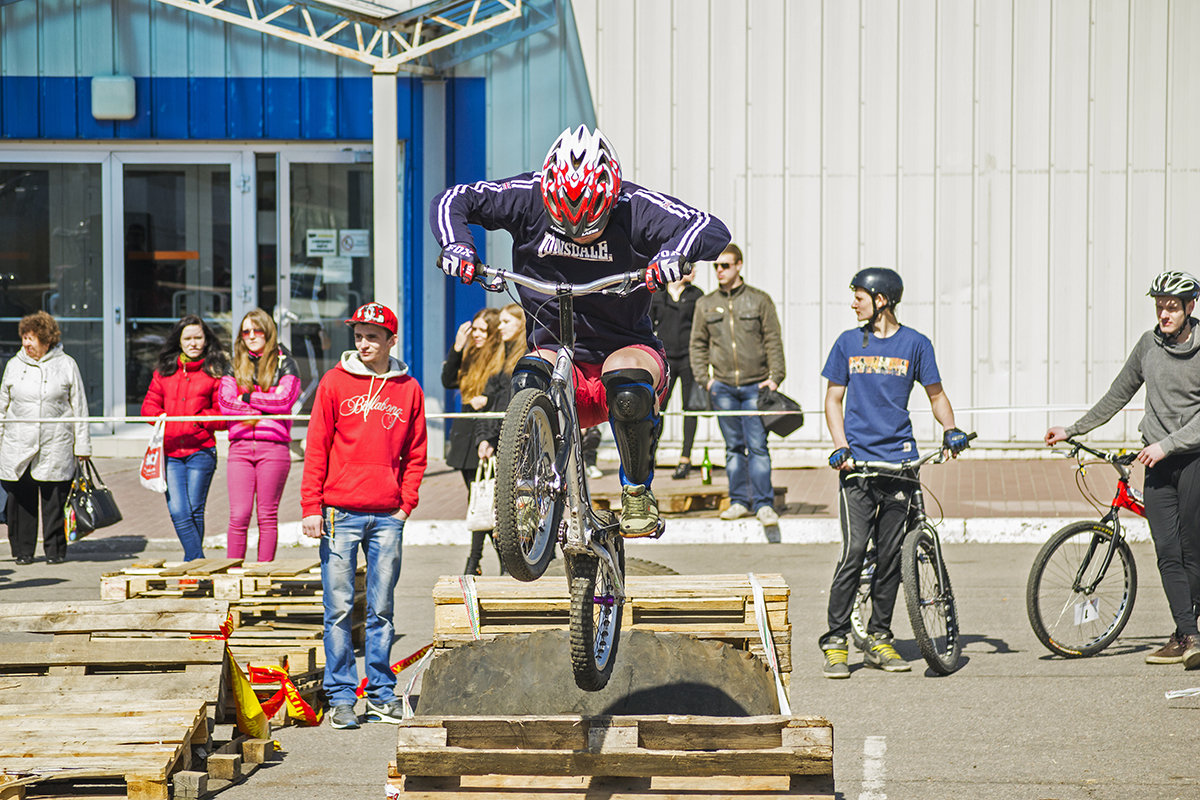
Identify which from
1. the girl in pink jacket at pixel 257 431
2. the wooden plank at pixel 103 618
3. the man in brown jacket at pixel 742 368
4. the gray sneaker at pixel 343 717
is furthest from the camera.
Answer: the man in brown jacket at pixel 742 368

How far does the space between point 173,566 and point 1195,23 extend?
1362 cm

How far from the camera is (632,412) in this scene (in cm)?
605

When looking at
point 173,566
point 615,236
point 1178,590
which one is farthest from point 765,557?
point 615,236

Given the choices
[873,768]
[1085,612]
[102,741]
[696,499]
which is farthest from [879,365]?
[696,499]

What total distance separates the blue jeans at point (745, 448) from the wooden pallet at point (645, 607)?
5.93 metres

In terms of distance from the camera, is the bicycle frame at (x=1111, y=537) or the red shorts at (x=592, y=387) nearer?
the red shorts at (x=592, y=387)

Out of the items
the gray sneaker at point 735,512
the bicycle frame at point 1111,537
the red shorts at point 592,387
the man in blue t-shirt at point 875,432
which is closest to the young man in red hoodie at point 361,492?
the red shorts at point 592,387

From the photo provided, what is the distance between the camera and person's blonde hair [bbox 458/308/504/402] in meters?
10.4

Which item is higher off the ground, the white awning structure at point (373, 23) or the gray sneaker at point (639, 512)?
the white awning structure at point (373, 23)

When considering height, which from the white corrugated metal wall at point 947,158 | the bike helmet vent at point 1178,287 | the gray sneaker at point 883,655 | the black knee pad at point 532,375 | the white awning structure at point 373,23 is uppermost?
the white awning structure at point 373,23

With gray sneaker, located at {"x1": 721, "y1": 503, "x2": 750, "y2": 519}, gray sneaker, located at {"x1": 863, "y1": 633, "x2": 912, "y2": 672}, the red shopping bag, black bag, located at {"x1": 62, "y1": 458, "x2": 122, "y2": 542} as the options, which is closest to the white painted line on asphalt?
gray sneaker, located at {"x1": 863, "y1": 633, "x2": 912, "y2": 672}

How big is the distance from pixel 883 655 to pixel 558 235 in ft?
13.9

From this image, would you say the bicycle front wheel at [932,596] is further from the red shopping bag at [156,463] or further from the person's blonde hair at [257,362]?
the red shopping bag at [156,463]

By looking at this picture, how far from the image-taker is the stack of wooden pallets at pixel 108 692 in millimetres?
6254
